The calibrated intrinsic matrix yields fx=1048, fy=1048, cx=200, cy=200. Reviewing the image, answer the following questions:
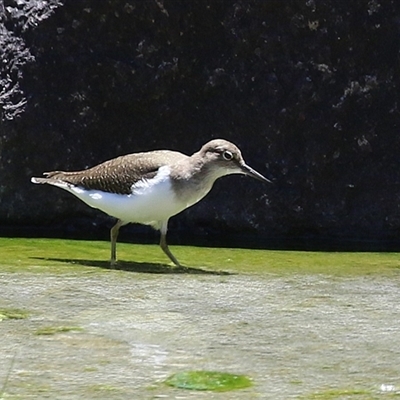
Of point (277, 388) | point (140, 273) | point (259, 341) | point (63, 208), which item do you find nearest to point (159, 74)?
point (63, 208)

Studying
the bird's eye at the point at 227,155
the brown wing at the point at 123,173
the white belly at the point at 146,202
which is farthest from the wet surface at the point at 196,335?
the bird's eye at the point at 227,155

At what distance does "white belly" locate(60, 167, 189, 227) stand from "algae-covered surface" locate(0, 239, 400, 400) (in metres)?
0.29

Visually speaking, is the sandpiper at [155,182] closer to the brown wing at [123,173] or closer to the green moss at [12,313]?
the brown wing at [123,173]

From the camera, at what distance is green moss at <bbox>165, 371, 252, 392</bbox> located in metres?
3.21

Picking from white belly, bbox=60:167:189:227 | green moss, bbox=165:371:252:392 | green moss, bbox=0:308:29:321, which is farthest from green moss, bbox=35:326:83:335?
white belly, bbox=60:167:189:227

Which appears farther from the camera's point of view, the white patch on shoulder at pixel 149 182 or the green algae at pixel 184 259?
the white patch on shoulder at pixel 149 182

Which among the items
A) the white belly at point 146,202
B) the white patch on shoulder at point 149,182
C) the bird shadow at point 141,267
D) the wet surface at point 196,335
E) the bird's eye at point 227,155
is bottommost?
the wet surface at point 196,335

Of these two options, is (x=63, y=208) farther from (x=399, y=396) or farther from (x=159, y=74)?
(x=399, y=396)

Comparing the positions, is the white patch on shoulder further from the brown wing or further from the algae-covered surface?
the algae-covered surface

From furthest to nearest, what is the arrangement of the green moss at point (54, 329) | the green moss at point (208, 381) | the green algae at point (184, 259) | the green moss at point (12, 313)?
1. the green algae at point (184, 259)
2. the green moss at point (12, 313)
3. the green moss at point (54, 329)
4. the green moss at point (208, 381)

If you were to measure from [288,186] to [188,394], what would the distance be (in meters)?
4.35

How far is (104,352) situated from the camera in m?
3.58

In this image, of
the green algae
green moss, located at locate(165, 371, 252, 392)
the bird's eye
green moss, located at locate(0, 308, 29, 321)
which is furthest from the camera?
the bird's eye

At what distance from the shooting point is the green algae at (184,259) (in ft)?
19.1
